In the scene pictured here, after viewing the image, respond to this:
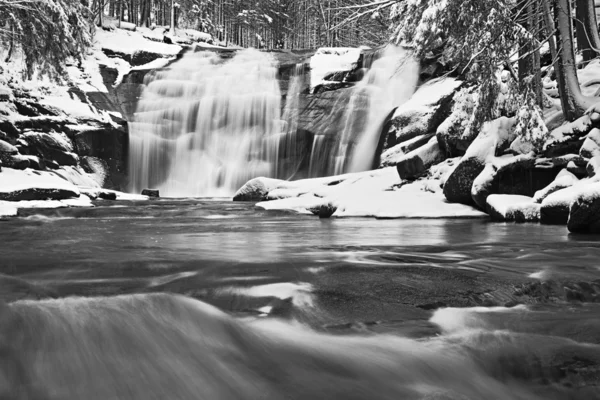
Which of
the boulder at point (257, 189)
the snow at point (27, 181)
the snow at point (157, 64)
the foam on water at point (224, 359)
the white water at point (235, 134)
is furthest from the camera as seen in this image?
the snow at point (157, 64)

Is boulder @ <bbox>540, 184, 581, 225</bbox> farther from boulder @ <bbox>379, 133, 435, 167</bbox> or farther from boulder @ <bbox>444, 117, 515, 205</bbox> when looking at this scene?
boulder @ <bbox>379, 133, 435, 167</bbox>

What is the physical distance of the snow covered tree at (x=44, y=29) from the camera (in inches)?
563

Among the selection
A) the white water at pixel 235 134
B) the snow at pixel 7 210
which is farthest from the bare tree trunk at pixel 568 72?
the snow at pixel 7 210

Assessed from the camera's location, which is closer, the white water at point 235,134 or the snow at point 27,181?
the snow at point 27,181

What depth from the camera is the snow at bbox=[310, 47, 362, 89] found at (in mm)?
24281

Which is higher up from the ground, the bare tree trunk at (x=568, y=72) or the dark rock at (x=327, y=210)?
the bare tree trunk at (x=568, y=72)

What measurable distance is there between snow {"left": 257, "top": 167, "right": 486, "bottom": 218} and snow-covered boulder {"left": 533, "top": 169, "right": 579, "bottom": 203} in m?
1.27

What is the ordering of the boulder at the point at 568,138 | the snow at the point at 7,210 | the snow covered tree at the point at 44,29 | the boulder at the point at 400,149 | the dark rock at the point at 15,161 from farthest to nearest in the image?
the boulder at the point at 400,149 < the dark rock at the point at 15,161 < the snow covered tree at the point at 44,29 < the snow at the point at 7,210 < the boulder at the point at 568,138

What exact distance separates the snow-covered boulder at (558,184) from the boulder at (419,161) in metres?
4.13

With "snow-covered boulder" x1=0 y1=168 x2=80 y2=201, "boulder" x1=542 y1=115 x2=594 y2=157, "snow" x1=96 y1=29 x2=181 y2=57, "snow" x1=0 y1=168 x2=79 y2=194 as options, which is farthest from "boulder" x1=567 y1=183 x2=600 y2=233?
"snow" x1=96 y1=29 x2=181 y2=57

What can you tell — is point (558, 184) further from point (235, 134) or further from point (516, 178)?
point (235, 134)

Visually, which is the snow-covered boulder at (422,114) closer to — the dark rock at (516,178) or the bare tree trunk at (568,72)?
the bare tree trunk at (568,72)

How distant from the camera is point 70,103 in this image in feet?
71.6

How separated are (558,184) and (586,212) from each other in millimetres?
2140
